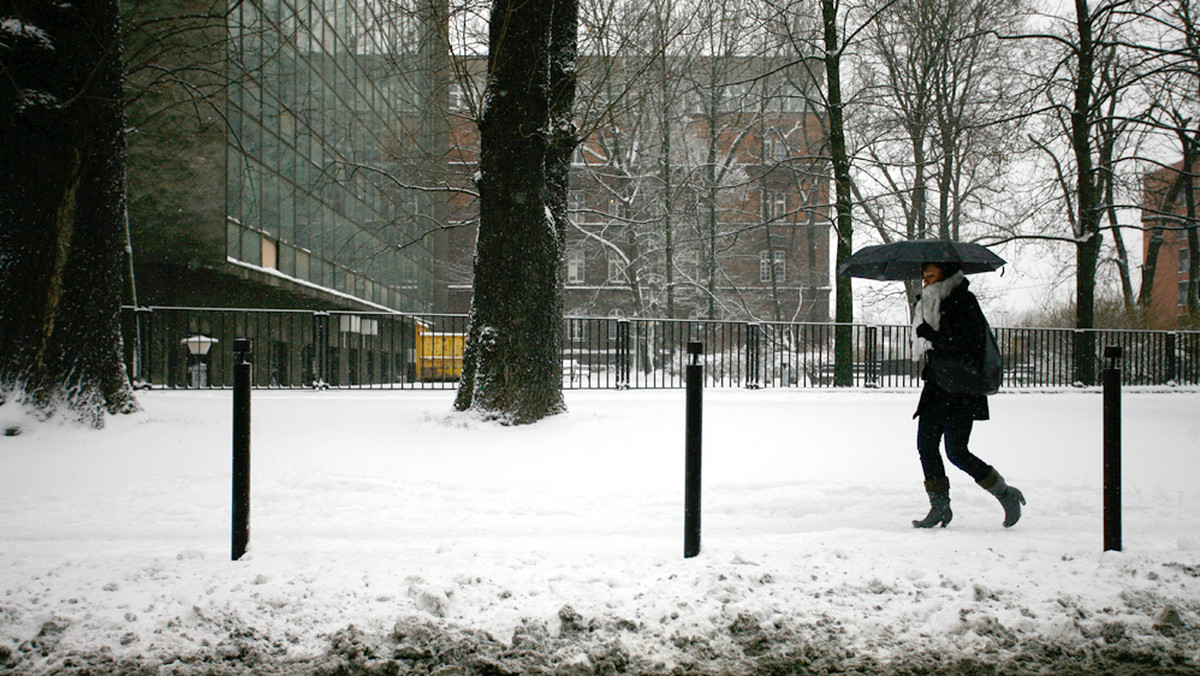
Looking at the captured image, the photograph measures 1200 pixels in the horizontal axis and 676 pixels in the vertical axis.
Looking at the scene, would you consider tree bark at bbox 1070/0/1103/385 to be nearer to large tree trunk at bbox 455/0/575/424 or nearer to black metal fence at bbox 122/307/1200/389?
black metal fence at bbox 122/307/1200/389

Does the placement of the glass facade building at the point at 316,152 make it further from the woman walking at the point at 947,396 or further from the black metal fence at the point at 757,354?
the woman walking at the point at 947,396

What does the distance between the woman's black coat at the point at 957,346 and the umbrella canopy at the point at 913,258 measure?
0.22 meters

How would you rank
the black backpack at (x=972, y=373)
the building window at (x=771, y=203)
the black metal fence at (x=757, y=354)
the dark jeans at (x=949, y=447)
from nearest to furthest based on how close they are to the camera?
1. the black backpack at (x=972, y=373)
2. the dark jeans at (x=949, y=447)
3. the black metal fence at (x=757, y=354)
4. the building window at (x=771, y=203)

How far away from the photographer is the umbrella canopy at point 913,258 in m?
4.76

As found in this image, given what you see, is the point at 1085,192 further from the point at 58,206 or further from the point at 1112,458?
the point at 58,206

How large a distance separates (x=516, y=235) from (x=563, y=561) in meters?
4.98

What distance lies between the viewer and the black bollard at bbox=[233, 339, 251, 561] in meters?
3.86

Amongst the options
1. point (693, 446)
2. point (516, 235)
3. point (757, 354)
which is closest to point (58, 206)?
point (516, 235)

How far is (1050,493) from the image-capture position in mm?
5965

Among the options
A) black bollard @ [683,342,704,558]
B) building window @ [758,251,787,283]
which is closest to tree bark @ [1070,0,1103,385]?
black bollard @ [683,342,704,558]

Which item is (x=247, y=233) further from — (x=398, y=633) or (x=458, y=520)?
(x=398, y=633)

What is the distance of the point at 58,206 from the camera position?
285 inches

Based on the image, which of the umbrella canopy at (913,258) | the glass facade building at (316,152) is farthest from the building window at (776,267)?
the umbrella canopy at (913,258)

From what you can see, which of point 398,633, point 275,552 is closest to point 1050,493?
point 398,633
